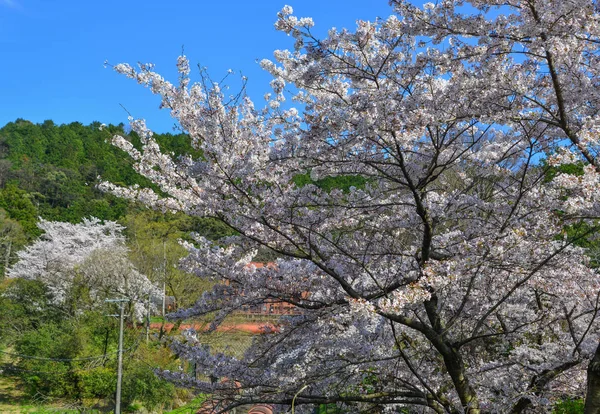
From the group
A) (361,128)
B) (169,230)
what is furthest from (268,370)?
(169,230)

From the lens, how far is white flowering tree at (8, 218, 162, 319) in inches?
792

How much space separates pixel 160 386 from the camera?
17344 mm

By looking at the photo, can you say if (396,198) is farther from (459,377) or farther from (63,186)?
(63,186)

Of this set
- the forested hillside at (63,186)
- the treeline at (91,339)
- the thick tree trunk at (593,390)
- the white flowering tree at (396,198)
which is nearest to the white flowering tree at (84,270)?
the treeline at (91,339)

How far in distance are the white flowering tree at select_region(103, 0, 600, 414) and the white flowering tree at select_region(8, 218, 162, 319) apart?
52.4 feet

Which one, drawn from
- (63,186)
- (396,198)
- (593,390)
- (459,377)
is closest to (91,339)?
(396,198)

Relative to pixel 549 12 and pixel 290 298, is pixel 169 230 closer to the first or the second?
pixel 290 298

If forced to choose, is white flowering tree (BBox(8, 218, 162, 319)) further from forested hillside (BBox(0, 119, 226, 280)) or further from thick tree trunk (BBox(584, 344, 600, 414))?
thick tree trunk (BBox(584, 344, 600, 414))

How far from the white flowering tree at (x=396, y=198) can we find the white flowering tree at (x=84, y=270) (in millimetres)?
15984

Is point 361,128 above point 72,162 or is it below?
below

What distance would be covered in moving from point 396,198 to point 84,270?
18533 millimetres

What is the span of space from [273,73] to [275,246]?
1602 mm

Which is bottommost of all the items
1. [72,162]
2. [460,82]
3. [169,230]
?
[460,82]

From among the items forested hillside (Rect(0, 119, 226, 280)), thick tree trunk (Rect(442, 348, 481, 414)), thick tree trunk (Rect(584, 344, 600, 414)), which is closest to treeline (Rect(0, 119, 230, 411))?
forested hillside (Rect(0, 119, 226, 280))
